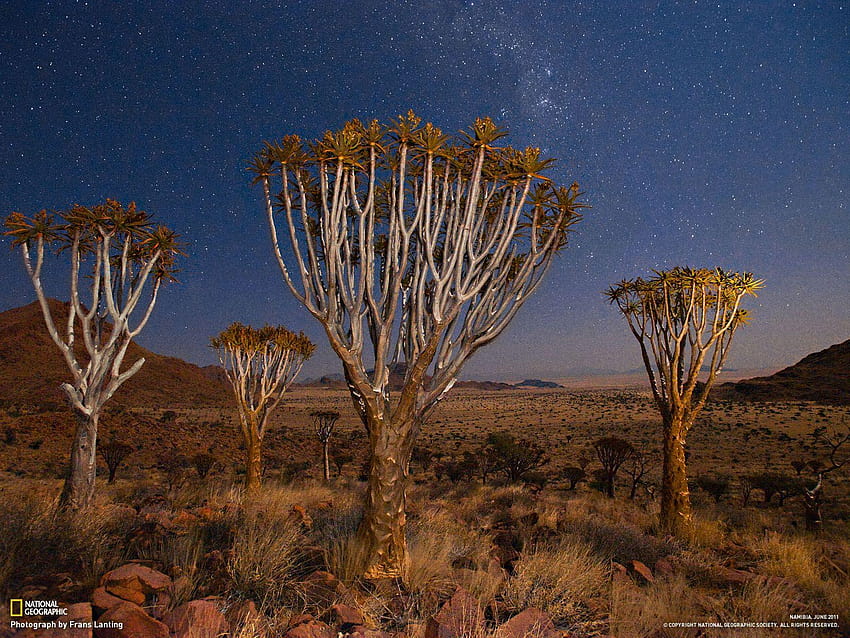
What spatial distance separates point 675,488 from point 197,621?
937cm

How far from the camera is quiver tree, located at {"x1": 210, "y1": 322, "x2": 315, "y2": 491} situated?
43.2 ft

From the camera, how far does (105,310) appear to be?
8.34 m

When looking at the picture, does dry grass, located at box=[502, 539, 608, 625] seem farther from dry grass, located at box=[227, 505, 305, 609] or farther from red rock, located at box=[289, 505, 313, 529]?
red rock, located at box=[289, 505, 313, 529]

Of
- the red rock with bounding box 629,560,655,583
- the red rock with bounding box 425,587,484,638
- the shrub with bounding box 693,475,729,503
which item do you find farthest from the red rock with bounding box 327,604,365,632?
the shrub with bounding box 693,475,729,503

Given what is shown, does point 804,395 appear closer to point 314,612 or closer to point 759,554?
point 759,554

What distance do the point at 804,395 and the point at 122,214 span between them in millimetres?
85120

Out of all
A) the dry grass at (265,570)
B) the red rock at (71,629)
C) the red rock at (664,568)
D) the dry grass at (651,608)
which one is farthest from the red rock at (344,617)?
the red rock at (664,568)

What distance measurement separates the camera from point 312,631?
11.6 feet

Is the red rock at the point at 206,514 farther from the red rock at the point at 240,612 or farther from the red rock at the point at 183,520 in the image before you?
the red rock at the point at 240,612

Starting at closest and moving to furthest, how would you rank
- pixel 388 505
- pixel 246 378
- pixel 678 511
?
pixel 388 505
pixel 678 511
pixel 246 378

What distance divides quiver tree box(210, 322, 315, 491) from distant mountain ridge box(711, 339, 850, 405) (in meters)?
69.9

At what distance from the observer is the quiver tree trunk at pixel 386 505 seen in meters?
5.18

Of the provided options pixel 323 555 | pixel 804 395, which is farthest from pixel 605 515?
pixel 804 395

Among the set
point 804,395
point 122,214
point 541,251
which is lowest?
point 804,395
